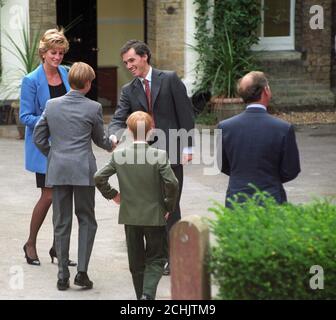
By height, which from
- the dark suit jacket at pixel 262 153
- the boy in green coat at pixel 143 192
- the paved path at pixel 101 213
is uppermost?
the dark suit jacket at pixel 262 153

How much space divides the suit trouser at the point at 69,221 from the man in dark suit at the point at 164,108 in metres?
0.68

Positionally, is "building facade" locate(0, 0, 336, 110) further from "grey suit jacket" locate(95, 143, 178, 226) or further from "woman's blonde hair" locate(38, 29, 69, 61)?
"grey suit jacket" locate(95, 143, 178, 226)

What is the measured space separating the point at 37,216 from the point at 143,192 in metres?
1.66

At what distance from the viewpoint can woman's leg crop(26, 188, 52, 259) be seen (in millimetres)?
9070

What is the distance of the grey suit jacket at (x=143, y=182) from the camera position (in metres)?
7.74

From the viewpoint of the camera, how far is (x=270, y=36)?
58.9 ft

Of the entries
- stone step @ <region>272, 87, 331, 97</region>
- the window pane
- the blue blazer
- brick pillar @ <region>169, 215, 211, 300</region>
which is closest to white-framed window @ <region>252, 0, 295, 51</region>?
the window pane

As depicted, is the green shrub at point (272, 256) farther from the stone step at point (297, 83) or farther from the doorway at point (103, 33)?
the doorway at point (103, 33)

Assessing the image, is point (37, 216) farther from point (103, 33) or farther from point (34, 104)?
point (103, 33)

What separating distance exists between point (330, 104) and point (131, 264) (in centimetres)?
1038

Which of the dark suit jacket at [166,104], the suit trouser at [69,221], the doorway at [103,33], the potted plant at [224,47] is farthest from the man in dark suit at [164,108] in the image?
the doorway at [103,33]

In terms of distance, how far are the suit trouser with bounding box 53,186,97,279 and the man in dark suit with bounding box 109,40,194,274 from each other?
0.68m

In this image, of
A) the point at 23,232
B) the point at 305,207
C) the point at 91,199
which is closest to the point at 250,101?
the point at 305,207
